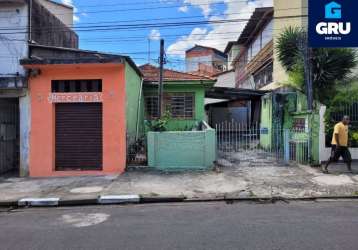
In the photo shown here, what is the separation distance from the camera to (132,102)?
15.8 meters

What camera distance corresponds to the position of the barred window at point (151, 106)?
65.9 ft

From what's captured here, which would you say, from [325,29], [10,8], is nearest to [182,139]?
[325,29]

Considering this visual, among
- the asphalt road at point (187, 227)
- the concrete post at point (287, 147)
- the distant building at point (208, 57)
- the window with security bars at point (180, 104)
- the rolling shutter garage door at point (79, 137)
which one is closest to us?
the asphalt road at point (187, 227)

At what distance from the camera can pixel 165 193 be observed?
10.2m

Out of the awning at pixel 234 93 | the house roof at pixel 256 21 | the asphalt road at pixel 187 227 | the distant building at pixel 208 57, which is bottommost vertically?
the asphalt road at pixel 187 227

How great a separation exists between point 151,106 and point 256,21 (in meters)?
11.6

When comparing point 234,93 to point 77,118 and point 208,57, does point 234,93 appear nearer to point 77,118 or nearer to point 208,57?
point 77,118

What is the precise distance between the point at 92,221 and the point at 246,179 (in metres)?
5.46

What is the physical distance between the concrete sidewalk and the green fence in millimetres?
553

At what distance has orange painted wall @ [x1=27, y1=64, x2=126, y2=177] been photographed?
13.6 metres

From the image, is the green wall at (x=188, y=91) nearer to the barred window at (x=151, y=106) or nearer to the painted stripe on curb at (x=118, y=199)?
the barred window at (x=151, y=106)

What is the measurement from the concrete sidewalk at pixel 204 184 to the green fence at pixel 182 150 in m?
0.55

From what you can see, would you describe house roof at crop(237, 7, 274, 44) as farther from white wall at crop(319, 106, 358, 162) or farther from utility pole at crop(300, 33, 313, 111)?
white wall at crop(319, 106, 358, 162)

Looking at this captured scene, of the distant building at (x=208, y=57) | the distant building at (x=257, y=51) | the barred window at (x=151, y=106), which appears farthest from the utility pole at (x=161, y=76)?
the distant building at (x=208, y=57)
